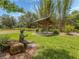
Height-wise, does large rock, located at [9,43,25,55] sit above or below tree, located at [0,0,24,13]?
below

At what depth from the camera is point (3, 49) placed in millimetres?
8719

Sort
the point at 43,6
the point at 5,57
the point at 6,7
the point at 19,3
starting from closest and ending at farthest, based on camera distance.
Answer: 1. the point at 5,57
2. the point at 6,7
3. the point at 19,3
4. the point at 43,6

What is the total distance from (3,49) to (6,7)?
2.48 meters

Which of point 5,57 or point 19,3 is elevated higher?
point 19,3

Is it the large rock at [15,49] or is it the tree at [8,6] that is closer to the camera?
the large rock at [15,49]

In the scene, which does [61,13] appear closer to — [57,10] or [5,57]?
[57,10]

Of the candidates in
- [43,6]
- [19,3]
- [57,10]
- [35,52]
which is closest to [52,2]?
[43,6]

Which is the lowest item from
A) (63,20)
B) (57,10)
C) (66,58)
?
(66,58)

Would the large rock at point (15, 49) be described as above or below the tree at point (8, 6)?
below

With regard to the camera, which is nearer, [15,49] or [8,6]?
[15,49]

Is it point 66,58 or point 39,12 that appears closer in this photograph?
point 66,58

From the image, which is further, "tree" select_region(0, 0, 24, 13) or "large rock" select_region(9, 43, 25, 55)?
"tree" select_region(0, 0, 24, 13)

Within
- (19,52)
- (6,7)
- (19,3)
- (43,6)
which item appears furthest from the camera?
(43,6)

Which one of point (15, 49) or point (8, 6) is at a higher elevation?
point (8, 6)
